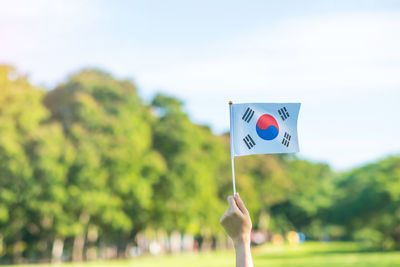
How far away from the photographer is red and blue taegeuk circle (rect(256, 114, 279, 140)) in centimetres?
541

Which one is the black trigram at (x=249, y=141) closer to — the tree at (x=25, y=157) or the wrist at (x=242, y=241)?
the wrist at (x=242, y=241)

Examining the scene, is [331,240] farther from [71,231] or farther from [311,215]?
[71,231]

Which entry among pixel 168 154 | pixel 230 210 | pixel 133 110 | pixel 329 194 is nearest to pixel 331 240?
pixel 329 194

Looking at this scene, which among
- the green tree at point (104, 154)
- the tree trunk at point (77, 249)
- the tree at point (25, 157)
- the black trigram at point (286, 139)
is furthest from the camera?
the tree trunk at point (77, 249)

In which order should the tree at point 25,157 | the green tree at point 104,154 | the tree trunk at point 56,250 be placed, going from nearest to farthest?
the tree at point 25,157 → the green tree at point 104,154 → the tree trunk at point 56,250

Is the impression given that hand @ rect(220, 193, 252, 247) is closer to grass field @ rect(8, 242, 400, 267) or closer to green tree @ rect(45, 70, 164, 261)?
grass field @ rect(8, 242, 400, 267)

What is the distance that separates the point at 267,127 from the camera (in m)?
5.50

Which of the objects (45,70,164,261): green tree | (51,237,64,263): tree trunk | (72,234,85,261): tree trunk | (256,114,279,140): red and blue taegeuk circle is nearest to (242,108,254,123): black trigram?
(256,114,279,140): red and blue taegeuk circle

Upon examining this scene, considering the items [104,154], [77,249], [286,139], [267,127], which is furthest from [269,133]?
[77,249]

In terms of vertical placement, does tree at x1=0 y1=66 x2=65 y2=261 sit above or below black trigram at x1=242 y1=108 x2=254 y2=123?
above

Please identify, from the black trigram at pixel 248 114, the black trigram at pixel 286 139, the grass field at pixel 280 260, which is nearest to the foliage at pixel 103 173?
the grass field at pixel 280 260

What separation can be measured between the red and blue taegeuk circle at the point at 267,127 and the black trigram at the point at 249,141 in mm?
99

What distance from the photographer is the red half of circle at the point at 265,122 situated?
5.39 meters

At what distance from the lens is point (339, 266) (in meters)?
35.2
